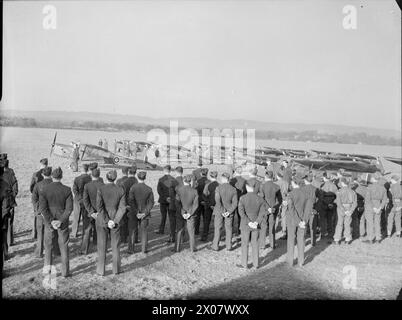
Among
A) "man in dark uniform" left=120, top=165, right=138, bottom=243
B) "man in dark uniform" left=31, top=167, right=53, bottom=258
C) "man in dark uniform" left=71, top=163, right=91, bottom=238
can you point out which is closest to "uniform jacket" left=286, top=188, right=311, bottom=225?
"man in dark uniform" left=120, top=165, right=138, bottom=243

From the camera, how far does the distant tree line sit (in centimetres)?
5584

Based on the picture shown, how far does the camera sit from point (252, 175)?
34.6 feet

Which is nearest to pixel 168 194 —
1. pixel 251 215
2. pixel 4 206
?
pixel 251 215

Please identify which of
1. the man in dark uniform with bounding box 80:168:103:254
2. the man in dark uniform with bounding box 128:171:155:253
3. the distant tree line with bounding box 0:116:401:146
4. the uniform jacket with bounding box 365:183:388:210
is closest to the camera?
the man in dark uniform with bounding box 80:168:103:254

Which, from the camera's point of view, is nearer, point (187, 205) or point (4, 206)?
point (4, 206)

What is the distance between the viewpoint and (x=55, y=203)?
774 centimetres

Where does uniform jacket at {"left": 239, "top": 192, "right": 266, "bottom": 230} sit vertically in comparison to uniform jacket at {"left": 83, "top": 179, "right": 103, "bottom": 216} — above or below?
below

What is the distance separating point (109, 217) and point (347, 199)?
276 inches

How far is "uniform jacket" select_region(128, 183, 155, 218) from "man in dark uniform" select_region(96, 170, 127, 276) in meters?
1.03

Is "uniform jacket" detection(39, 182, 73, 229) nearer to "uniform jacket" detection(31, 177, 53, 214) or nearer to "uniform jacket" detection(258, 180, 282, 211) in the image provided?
"uniform jacket" detection(31, 177, 53, 214)

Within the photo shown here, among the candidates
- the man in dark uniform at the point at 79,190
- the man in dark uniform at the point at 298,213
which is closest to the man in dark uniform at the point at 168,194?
the man in dark uniform at the point at 79,190

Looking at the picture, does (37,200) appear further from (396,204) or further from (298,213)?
(396,204)

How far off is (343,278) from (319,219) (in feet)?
11.5
